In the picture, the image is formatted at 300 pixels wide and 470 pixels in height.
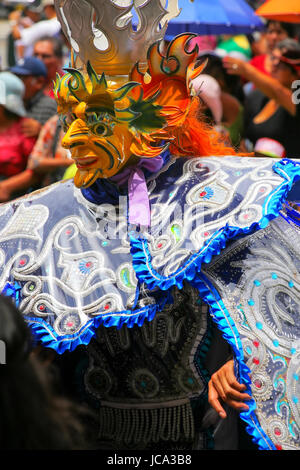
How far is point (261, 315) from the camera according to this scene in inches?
114

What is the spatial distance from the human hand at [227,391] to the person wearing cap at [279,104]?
260 cm

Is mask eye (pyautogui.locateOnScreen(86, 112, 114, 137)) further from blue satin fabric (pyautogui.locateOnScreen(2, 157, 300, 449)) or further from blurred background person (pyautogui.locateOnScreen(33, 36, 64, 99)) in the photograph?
blurred background person (pyautogui.locateOnScreen(33, 36, 64, 99))

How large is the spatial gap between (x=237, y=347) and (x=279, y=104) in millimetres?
A: 3040

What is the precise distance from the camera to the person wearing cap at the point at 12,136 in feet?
17.6

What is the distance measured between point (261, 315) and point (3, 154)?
2.88 meters

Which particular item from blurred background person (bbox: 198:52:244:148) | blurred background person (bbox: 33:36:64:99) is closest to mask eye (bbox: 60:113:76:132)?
blurred background person (bbox: 198:52:244:148)

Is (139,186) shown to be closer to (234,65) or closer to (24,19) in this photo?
(234,65)

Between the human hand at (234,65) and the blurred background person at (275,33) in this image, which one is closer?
the human hand at (234,65)

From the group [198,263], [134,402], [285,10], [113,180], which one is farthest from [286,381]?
[285,10]

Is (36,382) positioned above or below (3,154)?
above

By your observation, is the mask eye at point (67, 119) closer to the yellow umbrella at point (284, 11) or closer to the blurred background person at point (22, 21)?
the yellow umbrella at point (284, 11)

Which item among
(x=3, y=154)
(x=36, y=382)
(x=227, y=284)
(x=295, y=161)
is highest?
(x=36, y=382)

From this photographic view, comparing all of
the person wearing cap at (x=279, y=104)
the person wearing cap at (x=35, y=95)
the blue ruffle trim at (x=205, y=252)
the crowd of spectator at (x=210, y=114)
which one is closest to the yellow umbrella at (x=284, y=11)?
the crowd of spectator at (x=210, y=114)

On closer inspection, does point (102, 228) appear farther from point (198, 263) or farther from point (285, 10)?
point (285, 10)
